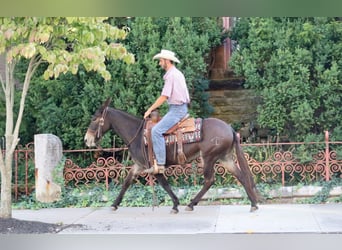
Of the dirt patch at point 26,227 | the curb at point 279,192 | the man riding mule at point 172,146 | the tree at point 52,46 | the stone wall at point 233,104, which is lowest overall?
the dirt patch at point 26,227

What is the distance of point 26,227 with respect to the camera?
7.50m

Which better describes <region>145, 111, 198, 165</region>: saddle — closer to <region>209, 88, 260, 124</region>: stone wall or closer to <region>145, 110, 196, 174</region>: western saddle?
<region>145, 110, 196, 174</region>: western saddle

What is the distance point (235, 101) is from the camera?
36.1 feet

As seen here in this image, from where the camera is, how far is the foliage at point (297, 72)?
9.66 m

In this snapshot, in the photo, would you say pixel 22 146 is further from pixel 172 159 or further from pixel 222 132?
pixel 222 132

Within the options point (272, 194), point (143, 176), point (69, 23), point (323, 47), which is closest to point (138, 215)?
point (143, 176)

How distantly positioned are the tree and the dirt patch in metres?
0.19

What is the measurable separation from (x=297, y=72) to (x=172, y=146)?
2.77m

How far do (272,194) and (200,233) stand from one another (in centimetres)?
264

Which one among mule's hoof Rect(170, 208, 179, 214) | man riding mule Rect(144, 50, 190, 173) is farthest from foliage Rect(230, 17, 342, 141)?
mule's hoof Rect(170, 208, 179, 214)

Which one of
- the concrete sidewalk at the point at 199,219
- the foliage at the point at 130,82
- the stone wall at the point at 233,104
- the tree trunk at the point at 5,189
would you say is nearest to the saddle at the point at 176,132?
the concrete sidewalk at the point at 199,219

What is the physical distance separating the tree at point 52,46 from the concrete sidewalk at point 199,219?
109cm

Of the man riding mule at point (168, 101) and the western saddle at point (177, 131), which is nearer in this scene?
the man riding mule at point (168, 101)

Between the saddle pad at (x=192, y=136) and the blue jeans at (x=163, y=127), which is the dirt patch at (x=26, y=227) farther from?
the saddle pad at (x=192, y=136)
